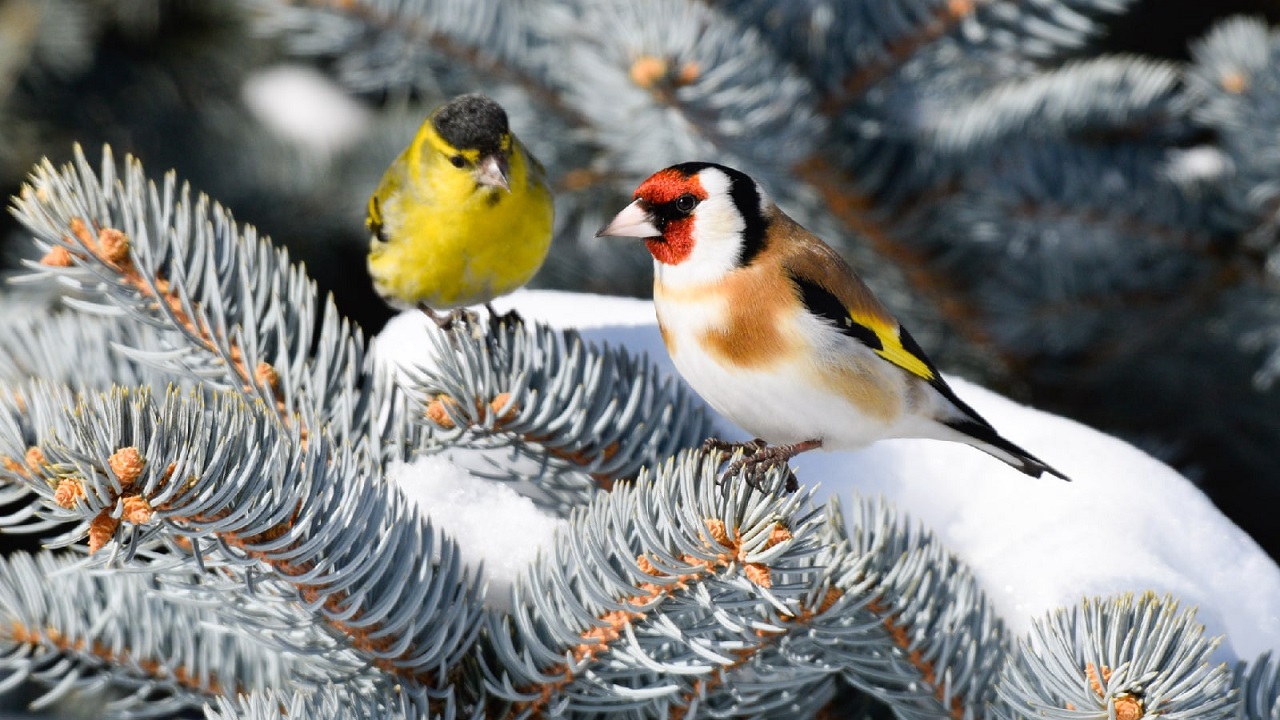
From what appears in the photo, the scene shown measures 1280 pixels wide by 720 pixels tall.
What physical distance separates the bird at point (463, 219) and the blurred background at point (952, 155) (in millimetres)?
211

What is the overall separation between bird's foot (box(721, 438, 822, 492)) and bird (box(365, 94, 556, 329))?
1.80ft

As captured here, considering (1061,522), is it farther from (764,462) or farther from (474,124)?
(474,124)

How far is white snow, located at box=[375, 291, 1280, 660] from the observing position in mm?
1214

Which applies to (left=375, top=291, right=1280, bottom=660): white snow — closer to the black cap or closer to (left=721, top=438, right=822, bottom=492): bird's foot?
(left=721, top=438, right=822, bottom=492): bird's foot

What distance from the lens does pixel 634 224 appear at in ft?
4.91

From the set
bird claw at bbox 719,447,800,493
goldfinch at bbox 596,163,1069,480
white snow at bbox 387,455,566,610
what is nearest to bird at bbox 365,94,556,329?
goldfinch at bbox 596,163,1069,480

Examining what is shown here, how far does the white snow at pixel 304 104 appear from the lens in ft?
9.73

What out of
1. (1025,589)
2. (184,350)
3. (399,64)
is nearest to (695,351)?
(1025,589)

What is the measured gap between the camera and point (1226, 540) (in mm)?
1289

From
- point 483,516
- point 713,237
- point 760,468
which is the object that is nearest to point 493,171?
point 713,237

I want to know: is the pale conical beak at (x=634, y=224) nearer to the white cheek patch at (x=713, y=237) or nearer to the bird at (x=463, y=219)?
the white cheek patch at (x=713, y=237)

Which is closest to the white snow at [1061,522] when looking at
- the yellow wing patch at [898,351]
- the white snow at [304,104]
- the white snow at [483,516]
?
the white snow at [483,516]

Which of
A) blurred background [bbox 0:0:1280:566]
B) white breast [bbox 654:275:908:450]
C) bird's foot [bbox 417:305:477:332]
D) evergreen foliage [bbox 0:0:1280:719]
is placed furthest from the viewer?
blurred background [bbox 0:0:1280:566]

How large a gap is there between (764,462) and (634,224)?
17.2 inches
